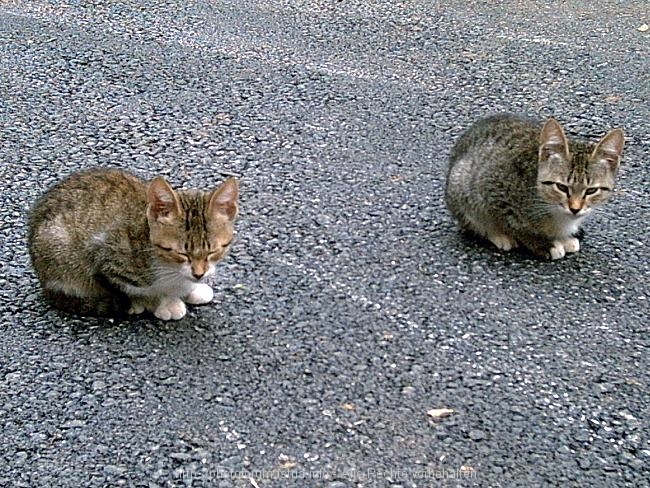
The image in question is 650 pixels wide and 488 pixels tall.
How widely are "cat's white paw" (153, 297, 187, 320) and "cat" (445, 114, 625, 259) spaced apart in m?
1.52

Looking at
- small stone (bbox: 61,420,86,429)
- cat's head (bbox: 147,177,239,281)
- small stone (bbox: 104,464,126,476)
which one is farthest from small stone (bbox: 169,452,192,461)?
cat's head (bbox: 147,177,239,281)

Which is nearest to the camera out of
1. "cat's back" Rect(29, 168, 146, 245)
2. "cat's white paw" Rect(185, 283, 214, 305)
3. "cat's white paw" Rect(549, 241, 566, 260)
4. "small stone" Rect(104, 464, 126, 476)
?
"small stone" Rect(104, 464, 126, 476)

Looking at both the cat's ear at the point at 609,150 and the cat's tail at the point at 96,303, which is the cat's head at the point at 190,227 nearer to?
the cat's tail at the point at 96,303

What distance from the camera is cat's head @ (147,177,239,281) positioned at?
4.11m

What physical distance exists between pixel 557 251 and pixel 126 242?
6.65ft

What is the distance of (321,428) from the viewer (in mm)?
3701

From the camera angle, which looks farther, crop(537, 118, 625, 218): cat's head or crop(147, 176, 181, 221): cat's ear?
crop(537, 118, 625, 218): cat's head

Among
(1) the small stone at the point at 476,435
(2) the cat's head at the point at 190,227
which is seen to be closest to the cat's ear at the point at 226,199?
(2) the cat's head at the point at 190,227

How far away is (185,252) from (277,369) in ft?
1.94

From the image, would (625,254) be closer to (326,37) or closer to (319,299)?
(319,299)

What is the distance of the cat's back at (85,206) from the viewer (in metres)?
4.24

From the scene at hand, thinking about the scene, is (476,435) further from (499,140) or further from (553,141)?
(499,140)

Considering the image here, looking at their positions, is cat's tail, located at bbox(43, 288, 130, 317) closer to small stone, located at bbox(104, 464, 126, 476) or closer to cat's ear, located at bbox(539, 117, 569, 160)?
small stone, located at bbox(104, 464, 126, 476)

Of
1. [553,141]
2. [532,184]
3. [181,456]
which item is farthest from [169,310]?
[553,141]
